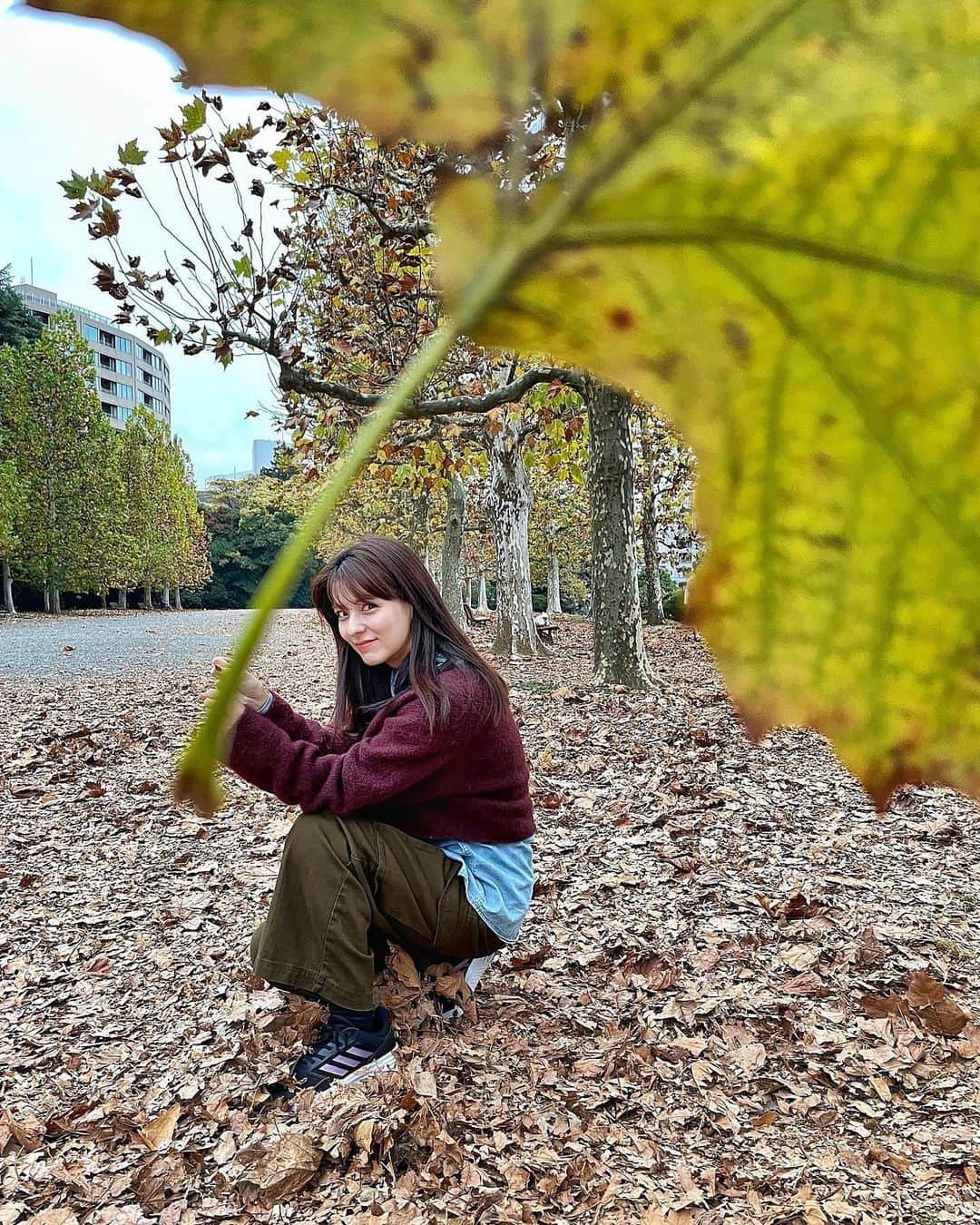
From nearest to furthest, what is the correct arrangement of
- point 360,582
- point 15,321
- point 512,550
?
point 360,582
point 512,550
point 15,321

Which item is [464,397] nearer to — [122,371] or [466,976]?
[466,976]

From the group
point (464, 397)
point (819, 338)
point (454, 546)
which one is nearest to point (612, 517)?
point (464, 397)

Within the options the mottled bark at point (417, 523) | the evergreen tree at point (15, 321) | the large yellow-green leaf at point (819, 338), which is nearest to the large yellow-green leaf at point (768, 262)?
the large yellow-green leaf at point (819, 338)

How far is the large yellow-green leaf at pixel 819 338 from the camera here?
0.62 feet

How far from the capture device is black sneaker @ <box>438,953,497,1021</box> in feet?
7.97

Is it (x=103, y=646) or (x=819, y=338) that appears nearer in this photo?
(x=819, y=338)

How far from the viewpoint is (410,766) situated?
2150 mm

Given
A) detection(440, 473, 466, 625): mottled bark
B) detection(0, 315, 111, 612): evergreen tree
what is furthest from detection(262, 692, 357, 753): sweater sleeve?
detection(0, 315, 111, 612): evergreen tree

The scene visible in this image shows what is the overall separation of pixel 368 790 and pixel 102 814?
2.64 metres

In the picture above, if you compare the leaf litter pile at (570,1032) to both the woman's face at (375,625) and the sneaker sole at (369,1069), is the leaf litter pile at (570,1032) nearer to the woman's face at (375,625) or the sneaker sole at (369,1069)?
the sneaker sole at (369,1069)

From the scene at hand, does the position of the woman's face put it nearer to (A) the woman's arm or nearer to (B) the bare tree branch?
(A) the woman's arm

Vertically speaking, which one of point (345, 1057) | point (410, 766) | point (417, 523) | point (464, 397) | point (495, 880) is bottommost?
point (345, 1057)

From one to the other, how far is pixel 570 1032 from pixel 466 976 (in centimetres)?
35

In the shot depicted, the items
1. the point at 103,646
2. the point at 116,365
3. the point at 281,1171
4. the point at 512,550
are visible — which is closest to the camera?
the point at 281,1171
